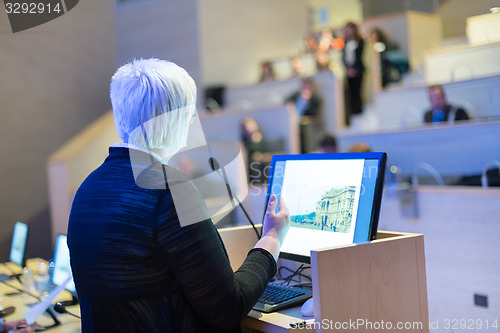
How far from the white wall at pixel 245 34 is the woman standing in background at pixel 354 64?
2.38m

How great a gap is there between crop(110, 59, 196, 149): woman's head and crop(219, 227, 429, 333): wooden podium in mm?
408

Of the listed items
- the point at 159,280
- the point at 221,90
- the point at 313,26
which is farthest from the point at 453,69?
the point at 313,26

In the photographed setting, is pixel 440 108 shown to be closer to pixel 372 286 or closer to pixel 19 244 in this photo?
pixel 19 244

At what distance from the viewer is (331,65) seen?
789 cm

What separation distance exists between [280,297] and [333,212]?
257 millimetres

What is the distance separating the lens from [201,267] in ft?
3.24

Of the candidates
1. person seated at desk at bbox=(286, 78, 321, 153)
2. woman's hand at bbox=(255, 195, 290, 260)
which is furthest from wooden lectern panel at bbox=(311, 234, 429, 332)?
person seated at desk at bbox=(286, 78, 321, 153)

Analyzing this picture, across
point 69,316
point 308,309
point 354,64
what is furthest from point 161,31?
point 308,309

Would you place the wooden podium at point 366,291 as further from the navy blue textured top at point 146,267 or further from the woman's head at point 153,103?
the woman's head at point 153,103

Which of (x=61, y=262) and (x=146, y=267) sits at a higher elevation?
(x=146, y=267)

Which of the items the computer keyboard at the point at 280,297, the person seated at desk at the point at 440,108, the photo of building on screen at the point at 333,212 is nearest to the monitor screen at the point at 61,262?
the computer keyboard at the point at 280,297

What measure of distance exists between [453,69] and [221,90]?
3751 mm

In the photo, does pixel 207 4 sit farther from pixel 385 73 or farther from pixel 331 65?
pixel 385 73

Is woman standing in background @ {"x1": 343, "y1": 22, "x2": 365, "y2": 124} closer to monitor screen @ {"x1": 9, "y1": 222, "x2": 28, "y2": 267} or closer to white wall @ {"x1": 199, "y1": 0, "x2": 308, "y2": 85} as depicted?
white wall @ {"x1": 199, "y1": 0, "x2": 308, "y2": 85}
